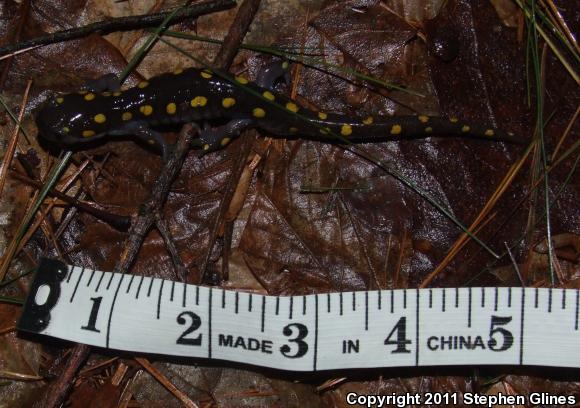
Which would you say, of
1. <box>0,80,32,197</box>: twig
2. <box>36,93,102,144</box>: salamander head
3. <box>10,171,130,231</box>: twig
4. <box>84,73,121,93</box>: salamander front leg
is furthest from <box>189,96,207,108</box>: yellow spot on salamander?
<box>0,80,32,197</box>: twig

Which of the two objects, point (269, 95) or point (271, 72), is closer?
point (269, 95)

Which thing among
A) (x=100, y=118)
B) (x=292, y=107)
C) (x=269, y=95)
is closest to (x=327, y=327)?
(x=292, y=107)

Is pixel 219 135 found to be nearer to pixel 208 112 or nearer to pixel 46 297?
pixel 208 112

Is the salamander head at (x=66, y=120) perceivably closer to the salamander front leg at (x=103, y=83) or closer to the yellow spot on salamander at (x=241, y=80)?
the salamander front leg at (x=103, y=83)

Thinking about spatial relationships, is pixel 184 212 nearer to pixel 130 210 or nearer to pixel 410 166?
pixel 130 210

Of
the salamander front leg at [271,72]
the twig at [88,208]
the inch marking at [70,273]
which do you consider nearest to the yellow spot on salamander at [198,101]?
the salamander front leg at [271,72]

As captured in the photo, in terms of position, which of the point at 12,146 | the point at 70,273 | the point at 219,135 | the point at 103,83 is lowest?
the point at 70,273
